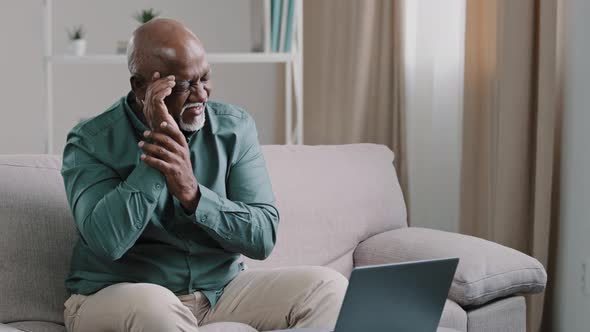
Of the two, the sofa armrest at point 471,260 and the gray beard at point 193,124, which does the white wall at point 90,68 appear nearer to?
the sofa armrest at point 471,260

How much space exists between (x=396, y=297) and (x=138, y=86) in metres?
0.75

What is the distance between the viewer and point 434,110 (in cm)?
329

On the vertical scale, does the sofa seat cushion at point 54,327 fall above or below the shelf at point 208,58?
below

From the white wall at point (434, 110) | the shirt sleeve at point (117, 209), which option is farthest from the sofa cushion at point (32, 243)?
the white wall at point (434, 110)

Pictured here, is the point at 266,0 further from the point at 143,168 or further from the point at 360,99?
the point at 143,168

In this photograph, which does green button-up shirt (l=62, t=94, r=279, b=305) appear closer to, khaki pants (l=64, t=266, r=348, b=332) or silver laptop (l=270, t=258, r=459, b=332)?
khaki pants (l=64, t=266, r=348, b=332)

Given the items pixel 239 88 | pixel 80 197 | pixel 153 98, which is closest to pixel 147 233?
pixel 80 197

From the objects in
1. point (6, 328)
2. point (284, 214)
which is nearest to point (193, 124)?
point (6, 328)

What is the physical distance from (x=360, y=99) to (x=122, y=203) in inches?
67.5

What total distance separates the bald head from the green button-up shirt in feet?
0.45

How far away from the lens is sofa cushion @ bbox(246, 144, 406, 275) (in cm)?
247

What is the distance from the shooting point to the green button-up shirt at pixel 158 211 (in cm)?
179

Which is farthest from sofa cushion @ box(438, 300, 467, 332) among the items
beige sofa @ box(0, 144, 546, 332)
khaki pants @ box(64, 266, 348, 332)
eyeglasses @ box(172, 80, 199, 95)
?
eyeglasses @ box(172, 80, 199, 95)

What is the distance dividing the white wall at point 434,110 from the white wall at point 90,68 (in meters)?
1.08
